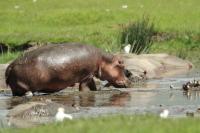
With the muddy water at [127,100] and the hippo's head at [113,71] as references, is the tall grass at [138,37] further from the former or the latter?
the hippo's head at [113,71]

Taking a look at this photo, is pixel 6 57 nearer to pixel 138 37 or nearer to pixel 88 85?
pixel 138 37

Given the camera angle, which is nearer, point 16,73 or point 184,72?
point 16,73

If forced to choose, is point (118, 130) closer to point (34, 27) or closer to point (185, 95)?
point (185, 95)

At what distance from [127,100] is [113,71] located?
6.33 ft

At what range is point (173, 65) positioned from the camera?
66.2ft

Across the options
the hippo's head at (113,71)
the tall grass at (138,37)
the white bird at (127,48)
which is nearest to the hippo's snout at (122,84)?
the hippo's head at (113,71)

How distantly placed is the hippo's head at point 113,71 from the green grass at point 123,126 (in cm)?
591

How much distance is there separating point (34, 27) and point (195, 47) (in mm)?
7830

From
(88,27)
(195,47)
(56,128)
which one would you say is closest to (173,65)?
(195,47)

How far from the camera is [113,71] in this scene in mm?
14789

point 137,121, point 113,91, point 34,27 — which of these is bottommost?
point 34,27

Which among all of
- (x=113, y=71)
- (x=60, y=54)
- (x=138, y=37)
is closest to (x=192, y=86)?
(x=113, y=71)

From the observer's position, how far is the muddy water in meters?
11.1

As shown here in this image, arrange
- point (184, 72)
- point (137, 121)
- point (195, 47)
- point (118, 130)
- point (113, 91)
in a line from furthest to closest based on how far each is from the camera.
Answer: point (195, 47) < point (184, 72) < point (113, 91) < point (137, 121) < point (118, 130)
